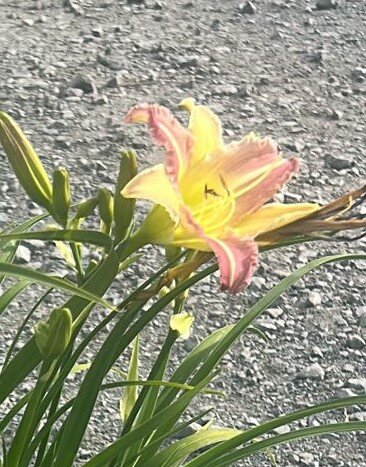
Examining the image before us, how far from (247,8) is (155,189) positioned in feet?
11.0

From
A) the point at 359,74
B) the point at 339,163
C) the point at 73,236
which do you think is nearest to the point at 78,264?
the point at 73,236

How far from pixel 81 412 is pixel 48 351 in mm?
199

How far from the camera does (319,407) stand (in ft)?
4.44

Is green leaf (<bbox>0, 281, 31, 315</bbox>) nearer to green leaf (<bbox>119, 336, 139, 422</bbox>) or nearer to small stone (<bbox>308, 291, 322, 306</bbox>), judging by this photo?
green leaf (<bbox>119, 336, 139, 422</bbox>)

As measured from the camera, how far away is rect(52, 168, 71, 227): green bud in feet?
3.76

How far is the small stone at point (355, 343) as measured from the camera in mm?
2572

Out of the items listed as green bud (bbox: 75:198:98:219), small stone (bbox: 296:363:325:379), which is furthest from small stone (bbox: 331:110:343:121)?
green bud (bbox: 75:198:98:219)

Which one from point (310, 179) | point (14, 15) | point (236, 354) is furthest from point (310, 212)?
point (14, 15)

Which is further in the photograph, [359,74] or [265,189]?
[359,74]

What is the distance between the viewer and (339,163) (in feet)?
10.9

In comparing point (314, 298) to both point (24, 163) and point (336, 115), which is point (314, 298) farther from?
point (24, 163)

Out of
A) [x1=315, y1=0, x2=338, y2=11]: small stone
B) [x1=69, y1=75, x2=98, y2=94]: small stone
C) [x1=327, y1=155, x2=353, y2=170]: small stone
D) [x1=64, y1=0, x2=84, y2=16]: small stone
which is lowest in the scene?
[x1=327, y1=155, x2=353, y2=170]: small stone

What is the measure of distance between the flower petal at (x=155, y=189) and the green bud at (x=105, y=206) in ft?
0.26

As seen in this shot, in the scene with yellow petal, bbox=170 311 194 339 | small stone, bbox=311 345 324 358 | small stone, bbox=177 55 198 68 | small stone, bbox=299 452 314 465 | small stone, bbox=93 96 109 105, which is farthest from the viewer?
small stone, bbox=177 55 198 68
